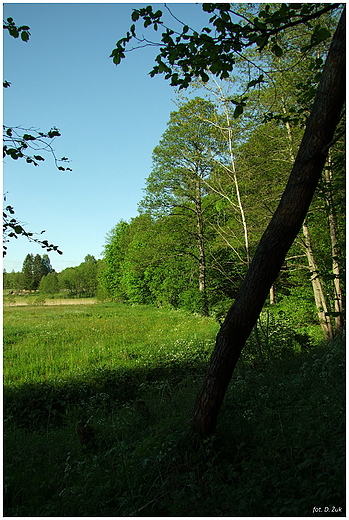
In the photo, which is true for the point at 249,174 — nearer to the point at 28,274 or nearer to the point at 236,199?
the point at 236,199

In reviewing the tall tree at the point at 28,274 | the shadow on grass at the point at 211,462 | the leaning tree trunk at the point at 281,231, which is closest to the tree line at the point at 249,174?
the leaning tree trunk at the point at 281,231

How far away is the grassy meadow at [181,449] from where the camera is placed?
9.10 ft

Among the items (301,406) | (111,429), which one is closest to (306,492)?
(301,406)

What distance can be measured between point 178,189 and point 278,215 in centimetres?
1857

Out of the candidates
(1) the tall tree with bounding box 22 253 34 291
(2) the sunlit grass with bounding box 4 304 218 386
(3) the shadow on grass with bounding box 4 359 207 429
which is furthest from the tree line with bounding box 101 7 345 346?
(1) the tall tree with bounding box 22 253 34 291

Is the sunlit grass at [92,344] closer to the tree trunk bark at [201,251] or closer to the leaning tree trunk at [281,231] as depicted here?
the tree trunk bark at [201,251]

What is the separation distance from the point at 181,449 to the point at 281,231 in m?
2.31

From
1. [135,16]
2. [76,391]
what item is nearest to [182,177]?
[76,391]

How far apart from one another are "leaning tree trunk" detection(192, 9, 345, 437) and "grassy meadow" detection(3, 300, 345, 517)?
0.44m

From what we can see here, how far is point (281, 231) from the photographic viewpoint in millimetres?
3350

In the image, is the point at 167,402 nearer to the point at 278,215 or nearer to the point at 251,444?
the point at 251,444

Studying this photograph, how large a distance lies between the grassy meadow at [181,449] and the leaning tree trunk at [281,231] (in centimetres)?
44

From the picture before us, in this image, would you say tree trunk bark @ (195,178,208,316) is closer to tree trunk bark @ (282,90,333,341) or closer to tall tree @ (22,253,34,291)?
tree trunk bark @ (282,90,333,341)

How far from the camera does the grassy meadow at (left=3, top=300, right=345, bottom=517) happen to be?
9.10ft
